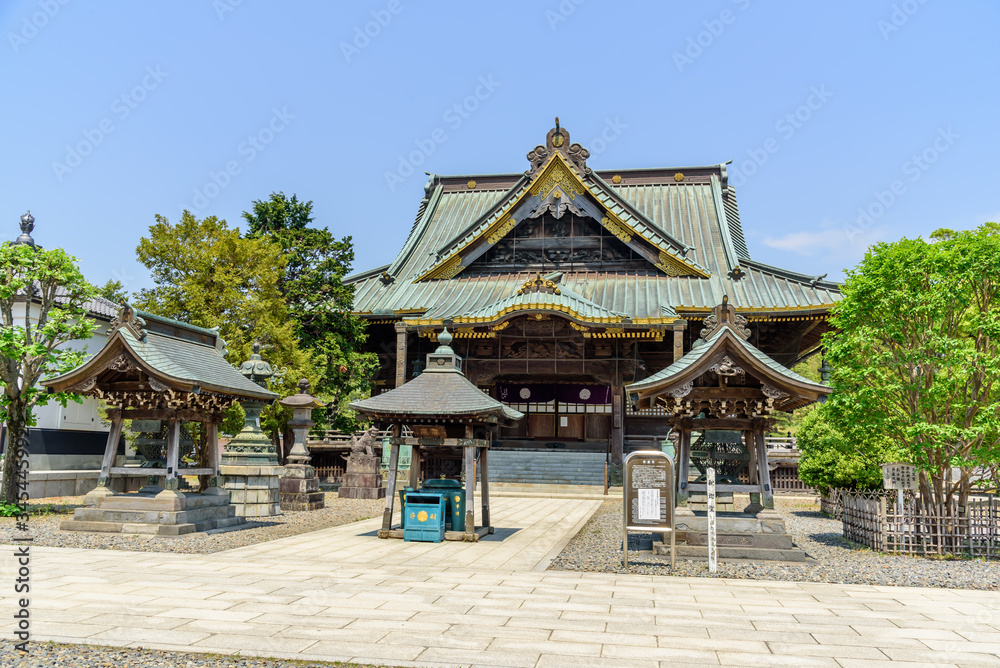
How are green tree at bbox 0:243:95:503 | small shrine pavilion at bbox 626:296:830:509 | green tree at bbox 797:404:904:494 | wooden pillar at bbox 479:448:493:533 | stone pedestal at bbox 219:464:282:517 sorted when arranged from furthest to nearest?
1. green tree at bbox 797:404:904:494
2. stone pedestal at bbox 219:464:282:517
3. green tree at bbox 0:243:95:503
4. wooden pillar at bbox 479:448:493:533
5. small shrine pavilion at bbox 626:296:830:509

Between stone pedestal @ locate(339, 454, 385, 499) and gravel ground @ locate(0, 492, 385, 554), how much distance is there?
11.1 feet

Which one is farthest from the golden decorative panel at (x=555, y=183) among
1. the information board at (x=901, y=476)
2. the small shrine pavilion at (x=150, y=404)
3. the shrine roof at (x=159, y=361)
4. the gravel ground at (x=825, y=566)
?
the information board at (x=901, y=476)

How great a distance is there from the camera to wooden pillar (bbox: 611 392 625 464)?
87.6 feet

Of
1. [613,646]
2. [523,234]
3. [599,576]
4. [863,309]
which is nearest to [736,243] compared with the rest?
[523,234]

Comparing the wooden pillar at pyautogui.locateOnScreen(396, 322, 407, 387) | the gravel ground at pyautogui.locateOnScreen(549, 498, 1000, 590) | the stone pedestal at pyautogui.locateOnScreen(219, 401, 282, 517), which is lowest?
the gravel ground at pyautogui.locateOnScreen(549, 498, 1000, 590)

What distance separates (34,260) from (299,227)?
39.7 ft

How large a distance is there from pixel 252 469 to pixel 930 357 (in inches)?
531

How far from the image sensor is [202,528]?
42.5ft

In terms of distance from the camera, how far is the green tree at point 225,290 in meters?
20.7

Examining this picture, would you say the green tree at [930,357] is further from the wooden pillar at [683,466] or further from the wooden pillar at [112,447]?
the wooden pillar at [112,447]


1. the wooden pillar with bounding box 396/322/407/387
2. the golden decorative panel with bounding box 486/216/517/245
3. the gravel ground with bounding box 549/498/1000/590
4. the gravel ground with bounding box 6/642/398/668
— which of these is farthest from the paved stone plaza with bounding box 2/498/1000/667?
the golden decorative panel with bounding box 486/216/517/245

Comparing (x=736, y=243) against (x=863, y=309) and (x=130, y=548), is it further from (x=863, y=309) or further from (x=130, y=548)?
(x=130, y=548)

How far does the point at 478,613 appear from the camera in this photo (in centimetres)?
704

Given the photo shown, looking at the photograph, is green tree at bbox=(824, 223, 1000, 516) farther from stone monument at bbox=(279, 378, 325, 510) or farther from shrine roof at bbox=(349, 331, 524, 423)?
stone monument at bbox=(279, 378, 325, 510)
